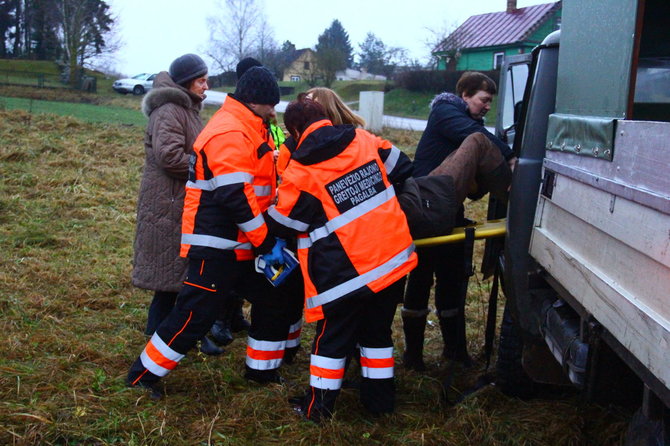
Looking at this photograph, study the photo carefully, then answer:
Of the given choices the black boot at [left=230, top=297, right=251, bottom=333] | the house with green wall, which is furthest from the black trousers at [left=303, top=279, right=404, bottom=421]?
the house with green wall

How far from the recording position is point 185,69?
441cm

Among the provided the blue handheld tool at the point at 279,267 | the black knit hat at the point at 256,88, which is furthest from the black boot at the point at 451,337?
the black knit hat at the point at 256,88

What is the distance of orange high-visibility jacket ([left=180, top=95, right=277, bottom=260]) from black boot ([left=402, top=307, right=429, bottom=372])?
47.2 inches

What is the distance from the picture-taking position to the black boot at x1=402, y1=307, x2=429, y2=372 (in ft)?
14.7

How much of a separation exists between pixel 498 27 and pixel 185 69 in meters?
41.8

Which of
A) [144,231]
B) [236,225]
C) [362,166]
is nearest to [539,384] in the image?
[362,166]

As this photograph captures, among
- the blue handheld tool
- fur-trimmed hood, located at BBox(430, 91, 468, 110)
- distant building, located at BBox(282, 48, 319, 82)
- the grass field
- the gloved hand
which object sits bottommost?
the blue handheld tool

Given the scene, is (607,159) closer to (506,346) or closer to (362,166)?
(362,166)

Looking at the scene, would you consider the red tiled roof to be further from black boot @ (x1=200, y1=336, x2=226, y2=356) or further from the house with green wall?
black boot @ (x1=200, y1=336, x2=226, y2=356)

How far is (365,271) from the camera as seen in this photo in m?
3.43

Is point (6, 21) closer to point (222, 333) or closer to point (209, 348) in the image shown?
point (222, 333)

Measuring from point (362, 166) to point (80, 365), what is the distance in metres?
2.15

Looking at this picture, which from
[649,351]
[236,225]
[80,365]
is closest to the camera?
[649,351]

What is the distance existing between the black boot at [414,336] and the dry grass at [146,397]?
118 millimetres
